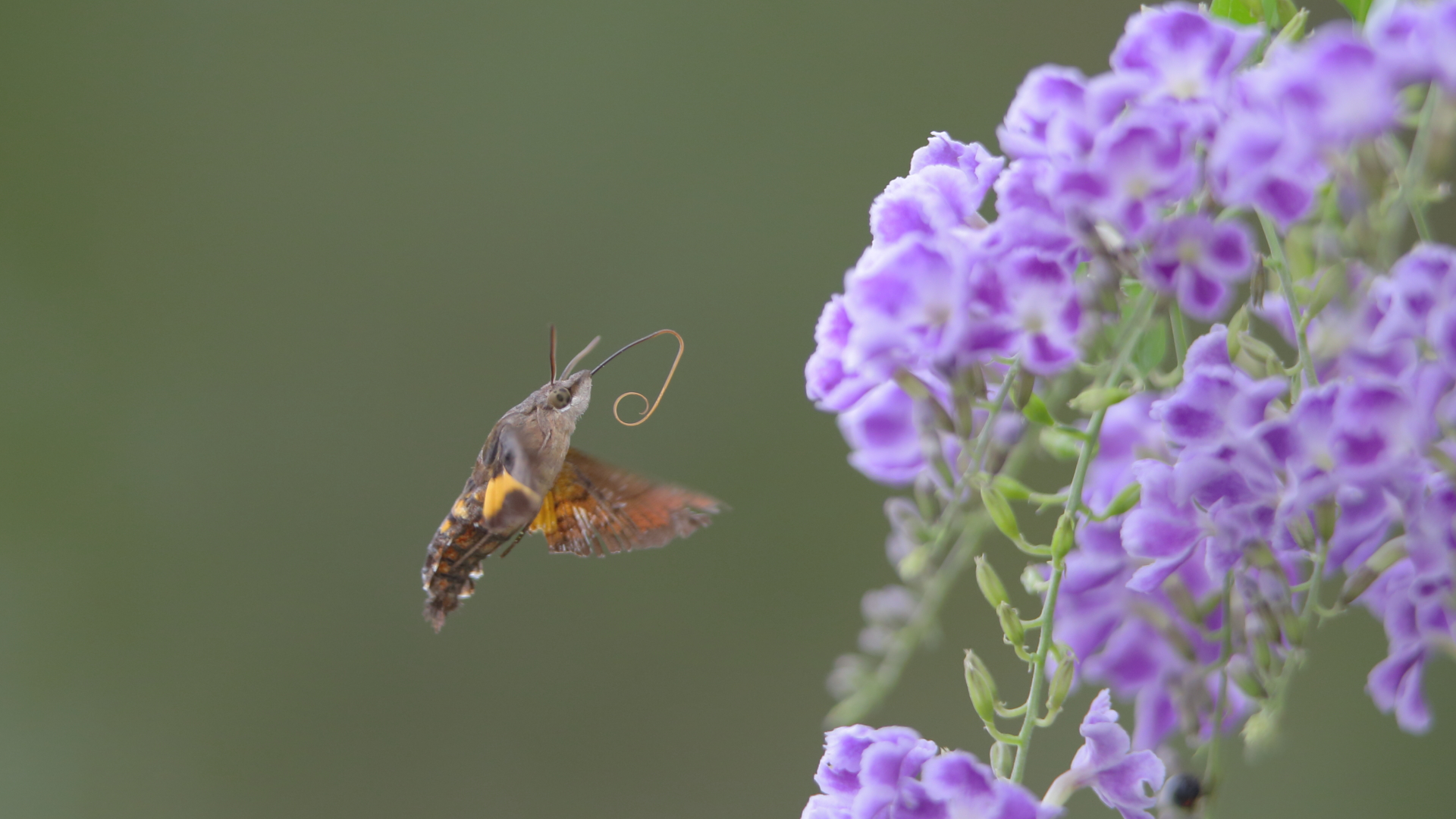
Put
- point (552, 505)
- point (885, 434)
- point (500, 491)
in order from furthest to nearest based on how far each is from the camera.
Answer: point (552, 505) < point (500, 491) < point (885, 434)

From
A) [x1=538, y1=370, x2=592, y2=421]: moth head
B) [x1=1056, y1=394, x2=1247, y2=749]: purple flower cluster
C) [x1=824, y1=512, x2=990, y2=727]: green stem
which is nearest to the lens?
[x1=1056, y1=394, x2=1247, y2=749]: purple flower cluster

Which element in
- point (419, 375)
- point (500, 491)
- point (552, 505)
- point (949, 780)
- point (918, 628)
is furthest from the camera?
point (419, 375)

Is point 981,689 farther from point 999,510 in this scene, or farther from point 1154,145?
point 1154,145

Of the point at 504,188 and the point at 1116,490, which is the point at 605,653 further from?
the point at 1116,490

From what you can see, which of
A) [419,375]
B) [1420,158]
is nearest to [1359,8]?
[1420,158]

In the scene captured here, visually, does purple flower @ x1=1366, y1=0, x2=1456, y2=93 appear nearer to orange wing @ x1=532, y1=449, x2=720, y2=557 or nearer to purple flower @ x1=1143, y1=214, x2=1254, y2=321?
purple flower @ x1=1143, y1=214, x2=1254, y2=321

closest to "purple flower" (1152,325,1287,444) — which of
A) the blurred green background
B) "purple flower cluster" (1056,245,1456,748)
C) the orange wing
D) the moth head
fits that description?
"purple flower cluster" (1056,245,1456,748)

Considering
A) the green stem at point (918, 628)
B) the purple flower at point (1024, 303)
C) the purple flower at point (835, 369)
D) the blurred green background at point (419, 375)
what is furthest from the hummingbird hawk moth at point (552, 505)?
the blurred green background at point (419, 375)
